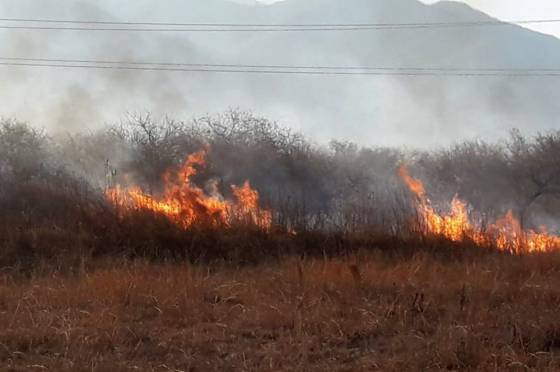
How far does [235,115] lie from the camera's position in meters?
29.3

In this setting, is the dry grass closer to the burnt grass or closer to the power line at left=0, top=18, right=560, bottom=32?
the burnt grass

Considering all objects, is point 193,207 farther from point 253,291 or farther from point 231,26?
point 231,26

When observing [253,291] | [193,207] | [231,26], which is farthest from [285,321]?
[231,26]

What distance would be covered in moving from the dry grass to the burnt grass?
2 centimetres

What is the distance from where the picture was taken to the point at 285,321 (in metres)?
5.93

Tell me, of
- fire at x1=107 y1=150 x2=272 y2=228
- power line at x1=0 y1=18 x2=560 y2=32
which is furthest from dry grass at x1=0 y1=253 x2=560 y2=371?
power line at x1=0 y1=18 x2=560 y2=32

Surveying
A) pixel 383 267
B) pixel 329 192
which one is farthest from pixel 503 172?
pixel 383 267

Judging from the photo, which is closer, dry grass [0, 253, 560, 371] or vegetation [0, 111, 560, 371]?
dry grass [0, 253, 560, 371]

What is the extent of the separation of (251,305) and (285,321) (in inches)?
37.0

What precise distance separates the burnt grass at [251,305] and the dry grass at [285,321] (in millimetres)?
18

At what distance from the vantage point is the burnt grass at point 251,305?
191 inches

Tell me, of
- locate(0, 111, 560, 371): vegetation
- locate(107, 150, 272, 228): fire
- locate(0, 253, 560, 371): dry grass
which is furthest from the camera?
locate(107, 150, 272, 228): fire

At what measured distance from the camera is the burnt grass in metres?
4.86

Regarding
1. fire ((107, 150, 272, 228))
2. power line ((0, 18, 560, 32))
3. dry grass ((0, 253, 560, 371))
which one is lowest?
dry grass ((0, 253, 560, 371))
